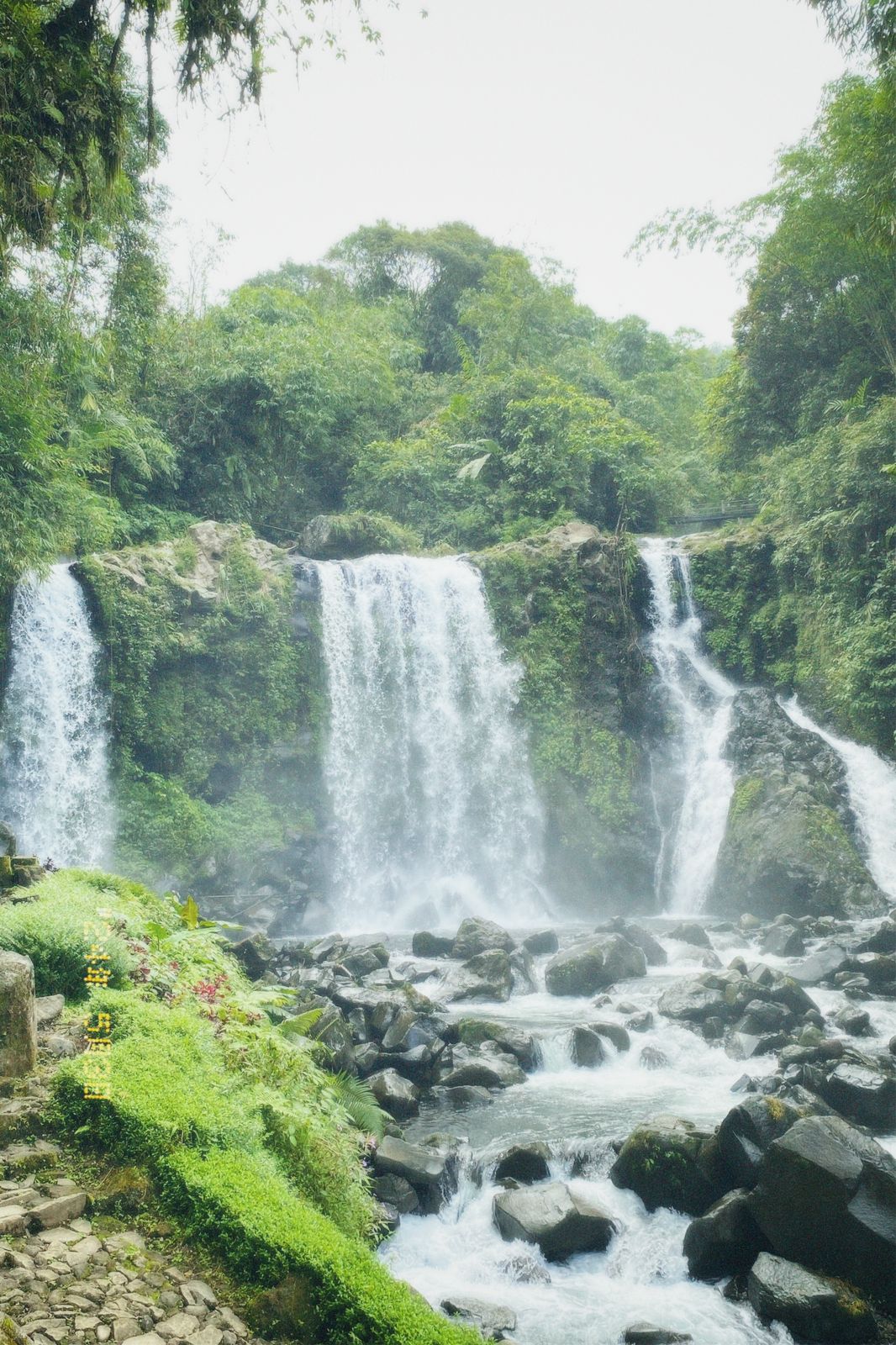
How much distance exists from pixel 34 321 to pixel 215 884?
10989 mm

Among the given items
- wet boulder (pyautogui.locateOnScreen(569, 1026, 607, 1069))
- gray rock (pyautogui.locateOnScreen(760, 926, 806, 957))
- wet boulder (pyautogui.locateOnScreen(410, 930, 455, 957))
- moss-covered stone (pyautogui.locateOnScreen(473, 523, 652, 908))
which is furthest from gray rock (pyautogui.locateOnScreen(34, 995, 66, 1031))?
moss-covered stone (pyautogui.locateOnScreen(473, 523, 652, 908))

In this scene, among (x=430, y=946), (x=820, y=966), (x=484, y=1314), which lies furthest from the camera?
(x=430, y=946)

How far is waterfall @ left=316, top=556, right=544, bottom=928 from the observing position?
18.6 metres

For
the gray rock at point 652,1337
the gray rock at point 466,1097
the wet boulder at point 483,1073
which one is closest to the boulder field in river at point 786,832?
the wet boulder at point 483,1073

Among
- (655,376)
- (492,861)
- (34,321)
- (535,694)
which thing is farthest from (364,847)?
(655,376)

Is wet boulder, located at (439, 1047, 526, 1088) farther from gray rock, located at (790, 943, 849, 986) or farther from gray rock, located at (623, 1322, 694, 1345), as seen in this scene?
gray rock, located at (790, 943, 849, 986)

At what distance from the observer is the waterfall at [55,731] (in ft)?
50.3

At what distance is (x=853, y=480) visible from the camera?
17891mm

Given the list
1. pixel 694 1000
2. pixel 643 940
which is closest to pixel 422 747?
pixel 643 940

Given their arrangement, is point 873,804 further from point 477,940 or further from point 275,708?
point 275,708

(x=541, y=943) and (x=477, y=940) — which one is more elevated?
(x=477, y=940)

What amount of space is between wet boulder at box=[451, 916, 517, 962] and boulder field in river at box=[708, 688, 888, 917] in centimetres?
547

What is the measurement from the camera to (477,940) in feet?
43.5

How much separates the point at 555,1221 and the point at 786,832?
11498 millimetres
